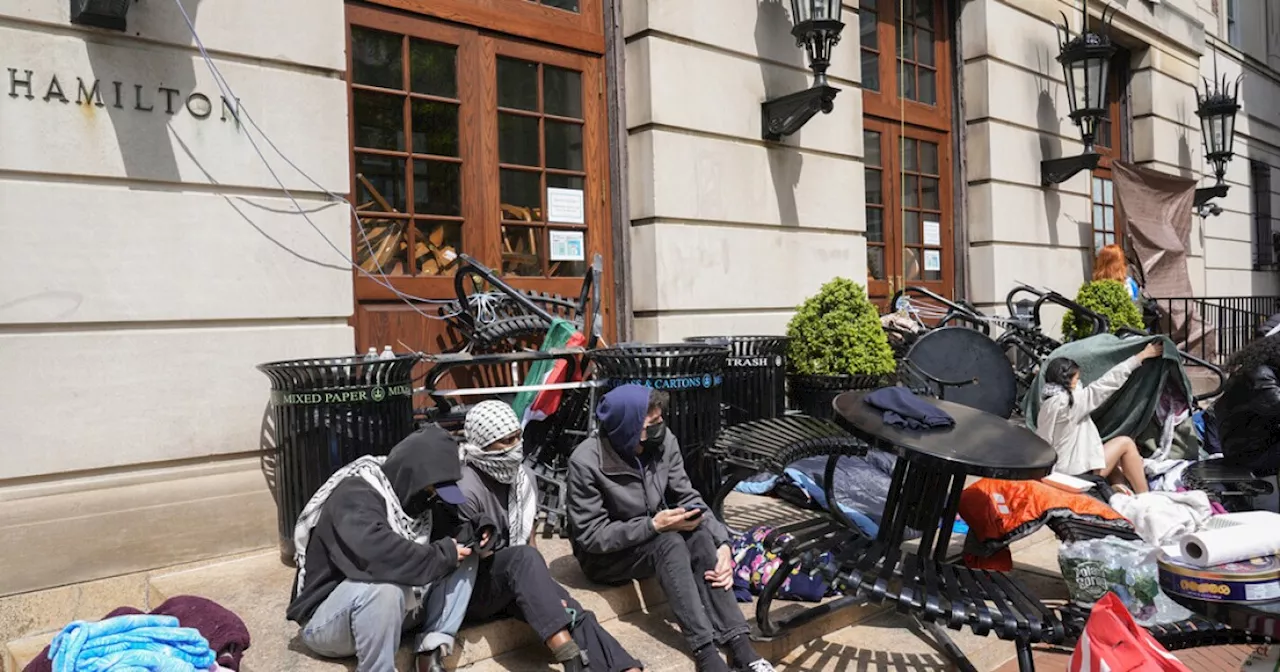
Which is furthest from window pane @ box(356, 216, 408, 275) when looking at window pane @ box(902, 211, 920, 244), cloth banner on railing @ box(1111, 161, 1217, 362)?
cloth banner on railing @ box(1111, 161, 1217, 362)

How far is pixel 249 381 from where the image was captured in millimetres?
4941

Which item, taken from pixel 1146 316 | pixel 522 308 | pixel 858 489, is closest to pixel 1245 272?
pixel 1146 316

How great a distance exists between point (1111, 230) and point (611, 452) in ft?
38.9

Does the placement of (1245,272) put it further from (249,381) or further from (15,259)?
(15,259)

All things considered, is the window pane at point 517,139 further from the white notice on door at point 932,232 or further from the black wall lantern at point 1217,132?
the black wall lantern at point 1217,132

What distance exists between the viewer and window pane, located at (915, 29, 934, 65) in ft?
34.7

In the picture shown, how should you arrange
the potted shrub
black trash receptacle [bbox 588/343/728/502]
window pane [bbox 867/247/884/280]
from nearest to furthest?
black trash receptacle [bbox 588/343/728/502], the potted shrub, window pane [bbox 867/247/884/280]

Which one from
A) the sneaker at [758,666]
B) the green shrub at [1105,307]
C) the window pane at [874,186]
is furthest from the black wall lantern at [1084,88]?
the sneaker at [758,666]

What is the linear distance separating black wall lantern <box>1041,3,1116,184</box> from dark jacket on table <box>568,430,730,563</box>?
365 inches

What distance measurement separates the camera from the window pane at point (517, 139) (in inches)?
260

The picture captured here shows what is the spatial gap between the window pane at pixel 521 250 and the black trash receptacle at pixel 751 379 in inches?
62.4

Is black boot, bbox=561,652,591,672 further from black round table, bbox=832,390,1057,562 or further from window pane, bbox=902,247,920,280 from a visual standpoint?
window pane, bbox=902,247,920,280

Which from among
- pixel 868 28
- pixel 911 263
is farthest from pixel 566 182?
pixel 911 263

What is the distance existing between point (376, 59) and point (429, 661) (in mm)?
4278
